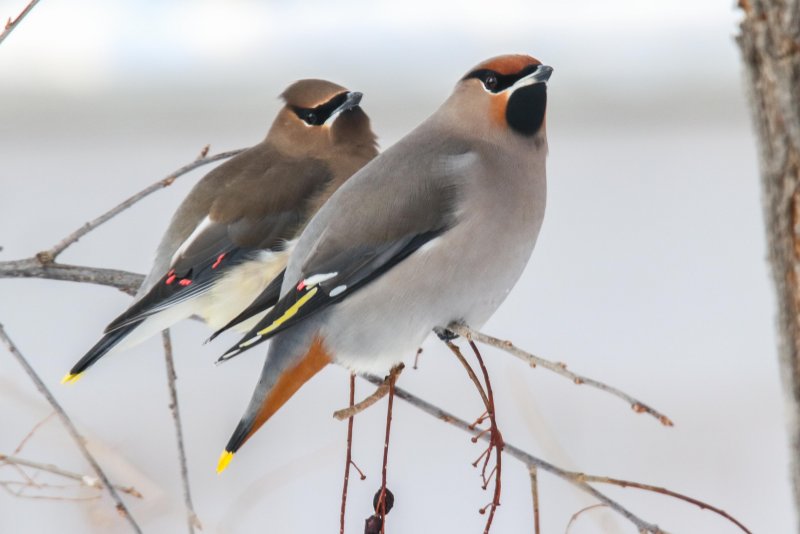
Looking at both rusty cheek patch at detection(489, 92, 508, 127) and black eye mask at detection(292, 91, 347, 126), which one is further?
black eye mask at detection(292, 91, 347, 126)

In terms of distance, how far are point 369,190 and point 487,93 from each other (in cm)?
29

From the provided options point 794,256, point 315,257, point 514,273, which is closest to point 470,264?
point 514,273

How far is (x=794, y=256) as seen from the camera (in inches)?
47.5

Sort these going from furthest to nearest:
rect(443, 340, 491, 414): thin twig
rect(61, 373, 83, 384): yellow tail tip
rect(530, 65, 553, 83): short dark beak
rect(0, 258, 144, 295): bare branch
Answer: rect(61, 373, 83, 384): yellow tail tip, rect(0, 258, 144, 295): bare branch, rect(530, 65, 553, 83): short dark beak, rect(443, 340, 491, 414): thin twig

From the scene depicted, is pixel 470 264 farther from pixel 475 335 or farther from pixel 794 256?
pixel 794 256

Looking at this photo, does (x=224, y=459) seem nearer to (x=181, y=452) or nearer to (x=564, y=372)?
(x=181, y=452)

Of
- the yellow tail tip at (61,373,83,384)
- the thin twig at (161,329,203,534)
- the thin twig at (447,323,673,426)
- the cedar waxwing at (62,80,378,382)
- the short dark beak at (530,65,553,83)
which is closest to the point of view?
the thin twig at (447,323,673,426)

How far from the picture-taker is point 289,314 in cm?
194

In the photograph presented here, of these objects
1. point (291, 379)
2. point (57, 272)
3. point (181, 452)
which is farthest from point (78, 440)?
point (57, 272)

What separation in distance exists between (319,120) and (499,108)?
1.78 ft

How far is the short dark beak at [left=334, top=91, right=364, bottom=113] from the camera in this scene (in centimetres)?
241

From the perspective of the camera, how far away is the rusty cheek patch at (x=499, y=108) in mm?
2119

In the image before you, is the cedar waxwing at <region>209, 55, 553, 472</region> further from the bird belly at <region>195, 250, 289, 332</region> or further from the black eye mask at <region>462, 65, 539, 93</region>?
the bird belly at <region>195, 250, 289, 332</region>

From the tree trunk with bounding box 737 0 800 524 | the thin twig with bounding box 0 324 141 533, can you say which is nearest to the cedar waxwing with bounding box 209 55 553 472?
the thin twig with bounding box 0 324 141 533
